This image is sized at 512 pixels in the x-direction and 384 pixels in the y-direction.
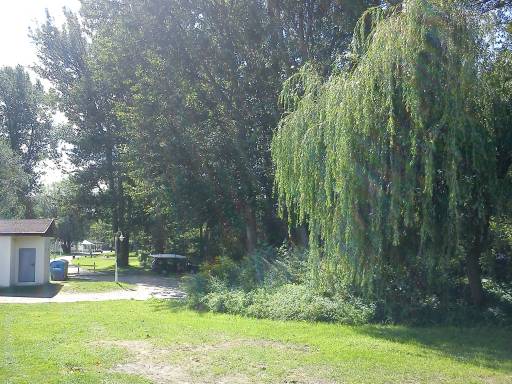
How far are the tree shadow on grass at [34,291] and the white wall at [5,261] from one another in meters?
0.61

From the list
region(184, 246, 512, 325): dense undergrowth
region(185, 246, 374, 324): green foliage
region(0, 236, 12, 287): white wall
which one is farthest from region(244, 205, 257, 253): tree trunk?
region(0, 236, 12, 287): white wall

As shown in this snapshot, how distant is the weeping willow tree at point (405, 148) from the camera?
10.4 meters

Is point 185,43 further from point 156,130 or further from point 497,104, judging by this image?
point 497,104

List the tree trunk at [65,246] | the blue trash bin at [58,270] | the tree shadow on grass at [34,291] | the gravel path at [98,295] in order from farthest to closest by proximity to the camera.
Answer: the tree trunk at [65,246], the blue trash bin at [58,270], the tree shadow on grass at [34,291], the gravel path at [98,295]

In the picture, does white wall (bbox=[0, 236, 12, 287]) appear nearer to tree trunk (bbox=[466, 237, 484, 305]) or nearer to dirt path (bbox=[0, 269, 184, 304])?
dirt path (bbox=[0, 269, 184, 304])

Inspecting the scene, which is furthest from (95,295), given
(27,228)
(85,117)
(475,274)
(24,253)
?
(85,117)

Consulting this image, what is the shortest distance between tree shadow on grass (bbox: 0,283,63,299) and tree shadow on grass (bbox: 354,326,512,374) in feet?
48.9

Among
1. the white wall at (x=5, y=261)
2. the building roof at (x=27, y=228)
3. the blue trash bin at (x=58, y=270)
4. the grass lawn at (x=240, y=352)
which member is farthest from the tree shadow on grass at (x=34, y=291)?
the grass lawn at (x=240, y=352)

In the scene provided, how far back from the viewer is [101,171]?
40031 millimetres

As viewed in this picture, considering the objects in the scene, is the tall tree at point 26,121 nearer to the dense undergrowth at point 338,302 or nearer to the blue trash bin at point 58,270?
the blue trash bin at point 58,270

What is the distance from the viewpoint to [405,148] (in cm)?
1073

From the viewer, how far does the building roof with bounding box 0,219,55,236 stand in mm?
24641

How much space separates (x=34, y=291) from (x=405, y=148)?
18307mm

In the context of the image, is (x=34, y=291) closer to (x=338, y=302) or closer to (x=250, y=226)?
(x=250, y=226)
